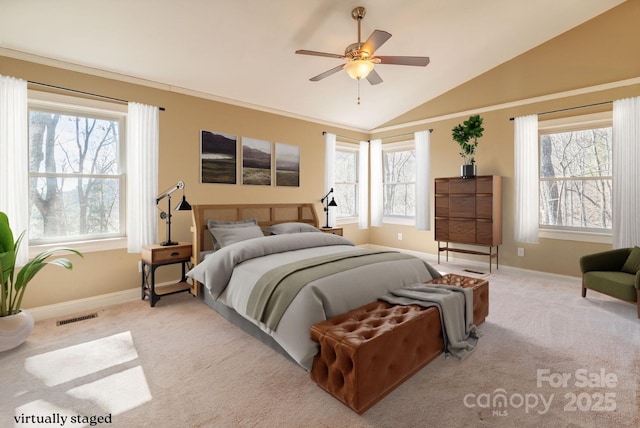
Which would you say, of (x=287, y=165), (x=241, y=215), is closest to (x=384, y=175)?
(x=287, y=165)

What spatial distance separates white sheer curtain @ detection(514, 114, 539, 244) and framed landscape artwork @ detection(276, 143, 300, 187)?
346cm

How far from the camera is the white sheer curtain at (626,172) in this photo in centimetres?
370

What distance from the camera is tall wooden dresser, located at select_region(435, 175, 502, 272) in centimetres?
464

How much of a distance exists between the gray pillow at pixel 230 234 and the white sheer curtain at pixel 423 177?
3.28 meters

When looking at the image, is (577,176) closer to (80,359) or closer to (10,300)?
(80,359)

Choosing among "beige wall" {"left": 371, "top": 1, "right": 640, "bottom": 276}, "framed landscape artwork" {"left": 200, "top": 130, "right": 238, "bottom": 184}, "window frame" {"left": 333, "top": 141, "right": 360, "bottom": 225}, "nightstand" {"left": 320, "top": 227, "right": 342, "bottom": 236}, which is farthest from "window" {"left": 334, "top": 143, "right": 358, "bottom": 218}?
"framed landscape artwork" {"left": 200, "top": 130, "right": 238, "bottom": 184}

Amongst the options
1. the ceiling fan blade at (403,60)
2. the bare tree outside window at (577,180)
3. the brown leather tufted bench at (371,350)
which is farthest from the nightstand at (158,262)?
the bare tree outside window at (577,180)

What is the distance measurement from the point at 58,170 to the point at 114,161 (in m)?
0.53

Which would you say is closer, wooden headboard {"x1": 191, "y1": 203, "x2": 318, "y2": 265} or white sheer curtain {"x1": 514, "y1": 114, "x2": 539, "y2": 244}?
wooden headboard {"x1": 191, "y1": 203, "x2": 318, "y2": 265}

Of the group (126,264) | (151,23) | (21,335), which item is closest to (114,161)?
(126,264)

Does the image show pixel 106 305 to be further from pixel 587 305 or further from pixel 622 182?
pixel 622 182

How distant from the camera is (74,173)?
134 inches

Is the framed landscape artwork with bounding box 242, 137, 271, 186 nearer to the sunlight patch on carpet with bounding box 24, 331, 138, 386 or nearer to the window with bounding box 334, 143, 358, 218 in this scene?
the window with bounding box 334, 143, 358, 218

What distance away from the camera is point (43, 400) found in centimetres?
189
